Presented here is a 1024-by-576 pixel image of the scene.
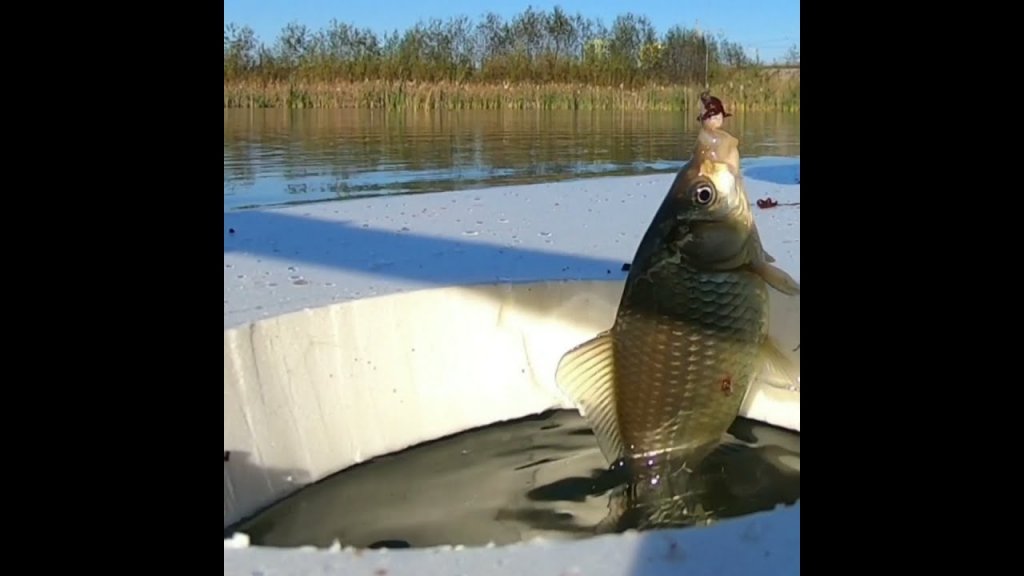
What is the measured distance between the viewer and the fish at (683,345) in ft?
4.34

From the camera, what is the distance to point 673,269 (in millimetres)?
1380

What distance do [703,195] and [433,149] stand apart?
8.58 meters

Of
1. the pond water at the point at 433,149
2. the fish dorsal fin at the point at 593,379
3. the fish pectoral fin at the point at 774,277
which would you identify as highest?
the pond water at the point at 433,149

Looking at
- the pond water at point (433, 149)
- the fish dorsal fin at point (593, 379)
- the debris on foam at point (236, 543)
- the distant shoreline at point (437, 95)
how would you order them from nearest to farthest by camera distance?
the debris on foam at point (236, 543), the fish dorsal fin at point (593, 379), the pond water at point (433, 149), the distant shoreline at point (437, 95)

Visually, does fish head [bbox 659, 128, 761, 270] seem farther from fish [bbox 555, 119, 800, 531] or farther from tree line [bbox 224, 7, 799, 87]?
tree line [bbox 224, 7, 799, 87]

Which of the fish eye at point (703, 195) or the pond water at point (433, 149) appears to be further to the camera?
the pond water at point (433, 149)

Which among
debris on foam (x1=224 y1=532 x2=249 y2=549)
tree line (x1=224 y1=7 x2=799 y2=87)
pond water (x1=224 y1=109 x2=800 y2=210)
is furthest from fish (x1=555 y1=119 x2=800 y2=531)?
tree line (x1=224 y1=7 x2=799 y2=87)

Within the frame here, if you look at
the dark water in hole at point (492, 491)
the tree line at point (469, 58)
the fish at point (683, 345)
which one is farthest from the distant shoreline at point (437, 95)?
the fish at point (683, 345)

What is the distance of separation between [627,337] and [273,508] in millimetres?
676

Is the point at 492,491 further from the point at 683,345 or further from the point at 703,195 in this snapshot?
the point at 703,195

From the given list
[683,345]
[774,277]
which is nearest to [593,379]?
[683,345]

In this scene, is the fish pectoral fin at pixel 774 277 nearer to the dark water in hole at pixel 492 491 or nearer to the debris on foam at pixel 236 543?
the dark water in hole at pixel 492 491
